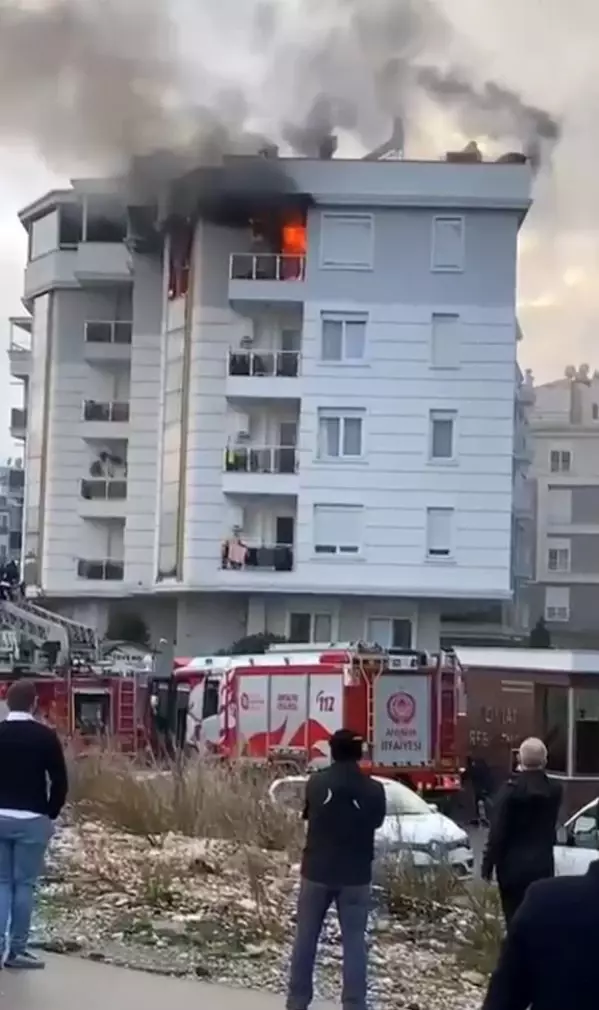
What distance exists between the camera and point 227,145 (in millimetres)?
42469

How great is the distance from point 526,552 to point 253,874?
40.1 metres

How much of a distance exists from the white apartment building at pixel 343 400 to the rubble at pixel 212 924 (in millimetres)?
28462

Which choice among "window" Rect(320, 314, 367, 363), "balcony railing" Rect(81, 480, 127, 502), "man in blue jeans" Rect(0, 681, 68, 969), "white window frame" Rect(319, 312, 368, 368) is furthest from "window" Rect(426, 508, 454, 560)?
"man in blue jeans" Rect(0, 681, 68, 969)

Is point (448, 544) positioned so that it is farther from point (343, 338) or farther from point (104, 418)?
point (104, 418)

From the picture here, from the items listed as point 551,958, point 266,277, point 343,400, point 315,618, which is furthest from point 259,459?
point 551,958

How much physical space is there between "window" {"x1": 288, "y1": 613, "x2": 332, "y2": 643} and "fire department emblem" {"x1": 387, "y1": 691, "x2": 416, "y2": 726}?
642 inches

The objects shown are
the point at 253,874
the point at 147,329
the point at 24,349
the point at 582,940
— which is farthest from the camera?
the point at 24,349

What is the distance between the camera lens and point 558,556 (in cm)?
7662

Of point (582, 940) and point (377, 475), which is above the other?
point (377, 475)

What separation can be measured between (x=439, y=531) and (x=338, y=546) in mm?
2627

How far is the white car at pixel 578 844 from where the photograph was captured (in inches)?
472

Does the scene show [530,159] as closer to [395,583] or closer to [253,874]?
[395,583]

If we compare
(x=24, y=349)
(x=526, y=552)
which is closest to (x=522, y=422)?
(x=526, y=552)

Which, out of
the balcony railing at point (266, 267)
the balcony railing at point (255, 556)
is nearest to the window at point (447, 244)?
the balcony railing at point (266, 267)
